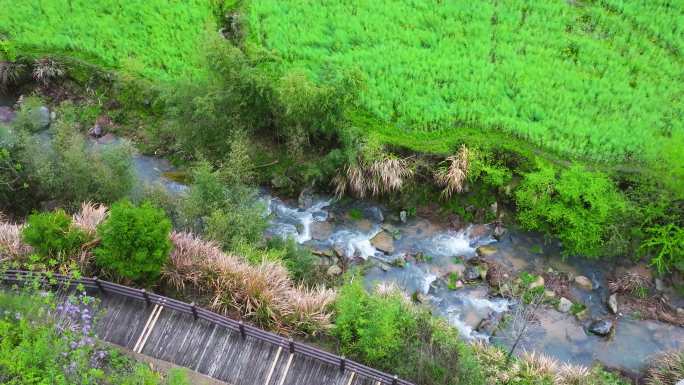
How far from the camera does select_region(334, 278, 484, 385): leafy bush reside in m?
10.5

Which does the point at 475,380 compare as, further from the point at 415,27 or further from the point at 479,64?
the point at 415,27

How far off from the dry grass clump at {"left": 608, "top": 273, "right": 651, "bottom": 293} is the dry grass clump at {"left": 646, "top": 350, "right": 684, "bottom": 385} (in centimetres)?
188

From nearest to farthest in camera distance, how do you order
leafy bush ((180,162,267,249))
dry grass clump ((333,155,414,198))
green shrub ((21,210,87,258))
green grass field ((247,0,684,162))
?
green shrub ((21,210,87,258))
leafy bush ((180,162,267,249))
dry grass clump ((333,155,414,198))
green grass field ((247,0,684,162))

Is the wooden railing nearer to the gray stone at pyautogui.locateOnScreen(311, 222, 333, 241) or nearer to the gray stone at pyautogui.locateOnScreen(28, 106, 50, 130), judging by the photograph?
the gray stone at pyautogui.locateOnScreen(311, 222, 333, 241)

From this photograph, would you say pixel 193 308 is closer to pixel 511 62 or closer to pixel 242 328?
pixel 242 328

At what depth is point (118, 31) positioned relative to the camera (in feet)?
63.5

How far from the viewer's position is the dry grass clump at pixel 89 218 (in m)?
12.3

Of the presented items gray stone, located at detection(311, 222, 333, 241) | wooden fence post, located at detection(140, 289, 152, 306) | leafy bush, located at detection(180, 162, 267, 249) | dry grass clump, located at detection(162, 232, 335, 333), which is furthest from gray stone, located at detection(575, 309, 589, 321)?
wooden fence post, located at detection(140, 289, 152, 306)

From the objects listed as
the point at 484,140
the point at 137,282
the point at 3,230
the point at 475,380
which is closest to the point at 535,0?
the point at 484,140

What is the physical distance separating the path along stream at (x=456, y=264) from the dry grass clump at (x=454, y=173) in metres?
1.13

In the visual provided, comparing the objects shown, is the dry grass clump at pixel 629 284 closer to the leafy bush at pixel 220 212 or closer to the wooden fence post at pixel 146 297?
the leafy bush at pixel 220 212

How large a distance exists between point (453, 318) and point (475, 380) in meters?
Result: 3.37

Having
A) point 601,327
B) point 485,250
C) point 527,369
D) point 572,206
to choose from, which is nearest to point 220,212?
point 485,250

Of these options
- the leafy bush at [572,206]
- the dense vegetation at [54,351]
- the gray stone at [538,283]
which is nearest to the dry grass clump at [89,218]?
the dense vegetation at [54,351]
